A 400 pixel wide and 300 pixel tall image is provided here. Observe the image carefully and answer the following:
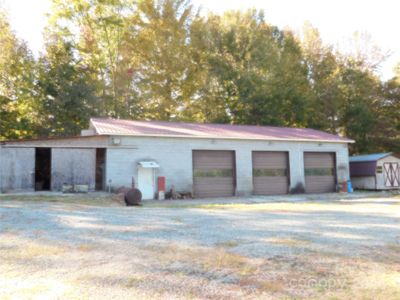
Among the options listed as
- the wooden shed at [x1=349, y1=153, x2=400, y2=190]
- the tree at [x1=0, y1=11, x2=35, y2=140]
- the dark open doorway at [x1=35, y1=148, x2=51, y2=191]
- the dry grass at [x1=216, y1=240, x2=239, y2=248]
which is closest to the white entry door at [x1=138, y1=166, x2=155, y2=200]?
the dark open doorway at [x1=35, y1=148, x2=51, y2=191]

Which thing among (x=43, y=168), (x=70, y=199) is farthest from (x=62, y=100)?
(x=70, y=199)

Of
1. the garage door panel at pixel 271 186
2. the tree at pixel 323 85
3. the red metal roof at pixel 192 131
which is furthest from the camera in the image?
the tree at pixel 323 85

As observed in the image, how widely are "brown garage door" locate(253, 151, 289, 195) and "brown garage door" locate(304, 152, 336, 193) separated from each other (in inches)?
59.9

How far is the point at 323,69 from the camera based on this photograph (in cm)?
3256

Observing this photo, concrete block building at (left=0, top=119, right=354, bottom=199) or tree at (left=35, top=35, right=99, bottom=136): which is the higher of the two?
tree at (left=35, top=35, right=99, bottom=136)

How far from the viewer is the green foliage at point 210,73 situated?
93.3 feet

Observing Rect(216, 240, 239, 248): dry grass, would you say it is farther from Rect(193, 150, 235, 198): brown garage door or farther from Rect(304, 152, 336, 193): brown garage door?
Rect(304, 152, 336, 193): brown garage door

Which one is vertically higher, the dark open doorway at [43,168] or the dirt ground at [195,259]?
the dark open doorway at [43,168]

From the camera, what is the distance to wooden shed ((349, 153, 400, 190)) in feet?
71.4

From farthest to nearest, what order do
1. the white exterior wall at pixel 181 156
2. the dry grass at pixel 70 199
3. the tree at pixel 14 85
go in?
1. the tree at pixel 14 85
2. the white exterior wall at pixel 181 156
3. the dry grass at pixel 70 199

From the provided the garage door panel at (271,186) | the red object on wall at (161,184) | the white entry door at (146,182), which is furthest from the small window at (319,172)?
the white entry door at (146,182)

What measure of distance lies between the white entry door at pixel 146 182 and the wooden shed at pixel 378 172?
47.2 ft

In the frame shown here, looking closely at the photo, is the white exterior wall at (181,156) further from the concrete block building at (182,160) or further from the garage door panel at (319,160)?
the garage door panel at (319,160)

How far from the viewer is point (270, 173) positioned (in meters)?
19.4
